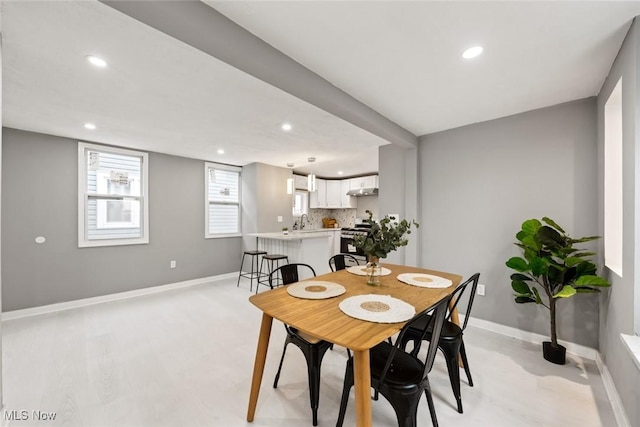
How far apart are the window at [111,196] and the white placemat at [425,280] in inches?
160

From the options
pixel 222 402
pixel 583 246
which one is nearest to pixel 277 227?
pixel 222 402

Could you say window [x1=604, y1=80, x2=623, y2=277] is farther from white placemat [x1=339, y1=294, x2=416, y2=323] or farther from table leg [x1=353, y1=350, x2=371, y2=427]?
table leg [x1=353, y1=350, x2=371, y2=427]

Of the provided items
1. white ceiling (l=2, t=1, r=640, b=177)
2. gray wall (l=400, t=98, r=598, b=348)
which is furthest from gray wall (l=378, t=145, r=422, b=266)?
white ceiling (l=2, t=1, r=640, b=177)

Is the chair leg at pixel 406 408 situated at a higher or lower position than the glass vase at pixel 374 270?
lower

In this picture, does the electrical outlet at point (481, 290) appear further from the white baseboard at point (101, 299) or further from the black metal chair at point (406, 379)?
→ the white baseboard at point (101, 299)

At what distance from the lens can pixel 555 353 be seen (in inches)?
Answer: 88.0

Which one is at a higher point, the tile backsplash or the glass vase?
the tile backsplash

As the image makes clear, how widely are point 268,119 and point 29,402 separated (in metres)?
2.95

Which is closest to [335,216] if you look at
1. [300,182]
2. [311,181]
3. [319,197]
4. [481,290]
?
[319,197]

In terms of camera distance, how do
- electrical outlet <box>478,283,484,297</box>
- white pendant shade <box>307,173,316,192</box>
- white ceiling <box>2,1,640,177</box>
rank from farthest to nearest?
white pendant shade <box>307,173,316,192</box> < electrical outlet <box>478,283,484,297</box> < white ceiling <box>2,1,640,177</box>

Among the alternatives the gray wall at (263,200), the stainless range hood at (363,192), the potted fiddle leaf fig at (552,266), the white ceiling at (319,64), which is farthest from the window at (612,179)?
the gray wall at (263,200)

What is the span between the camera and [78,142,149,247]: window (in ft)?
12.0

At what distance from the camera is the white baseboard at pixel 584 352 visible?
65.1 inches

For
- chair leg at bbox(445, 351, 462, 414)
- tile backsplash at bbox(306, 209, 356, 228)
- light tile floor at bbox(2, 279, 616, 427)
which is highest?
tile backsplash at bbox(306, 209, 356, 228)
